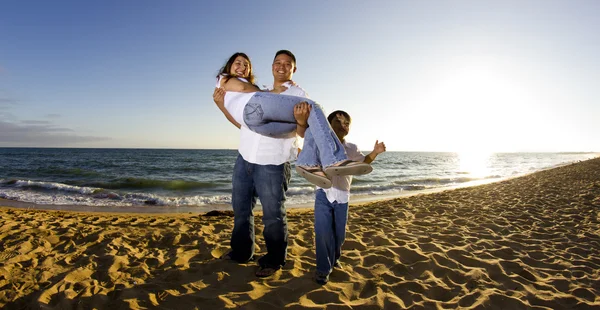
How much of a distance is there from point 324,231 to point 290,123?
3.67 ft

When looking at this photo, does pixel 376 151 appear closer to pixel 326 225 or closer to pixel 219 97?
pixel 326 225

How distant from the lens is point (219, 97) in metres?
2.77

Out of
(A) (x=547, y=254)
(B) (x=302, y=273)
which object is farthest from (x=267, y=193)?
(A) (x=547, y=254)

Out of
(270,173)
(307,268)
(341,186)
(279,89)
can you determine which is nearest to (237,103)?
(279,89)

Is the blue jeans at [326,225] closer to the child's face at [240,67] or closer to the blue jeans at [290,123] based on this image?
the blue jeans at [290,123]

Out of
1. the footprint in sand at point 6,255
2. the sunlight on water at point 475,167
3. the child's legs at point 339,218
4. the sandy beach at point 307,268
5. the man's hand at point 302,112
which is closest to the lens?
the man's hand at point 302,112

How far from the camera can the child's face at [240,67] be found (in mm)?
2865

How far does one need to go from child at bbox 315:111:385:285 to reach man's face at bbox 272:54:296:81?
646mm

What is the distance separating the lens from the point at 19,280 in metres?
2.77

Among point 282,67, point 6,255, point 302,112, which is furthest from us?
point 6,255

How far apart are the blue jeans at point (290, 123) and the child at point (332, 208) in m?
0.44

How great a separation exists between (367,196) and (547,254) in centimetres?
827

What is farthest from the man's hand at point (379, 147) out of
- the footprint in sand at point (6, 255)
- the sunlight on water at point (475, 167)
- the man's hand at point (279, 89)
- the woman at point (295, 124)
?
the sunlight on water at point (475, 167)

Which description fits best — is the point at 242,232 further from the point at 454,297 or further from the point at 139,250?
the point at 454,297
